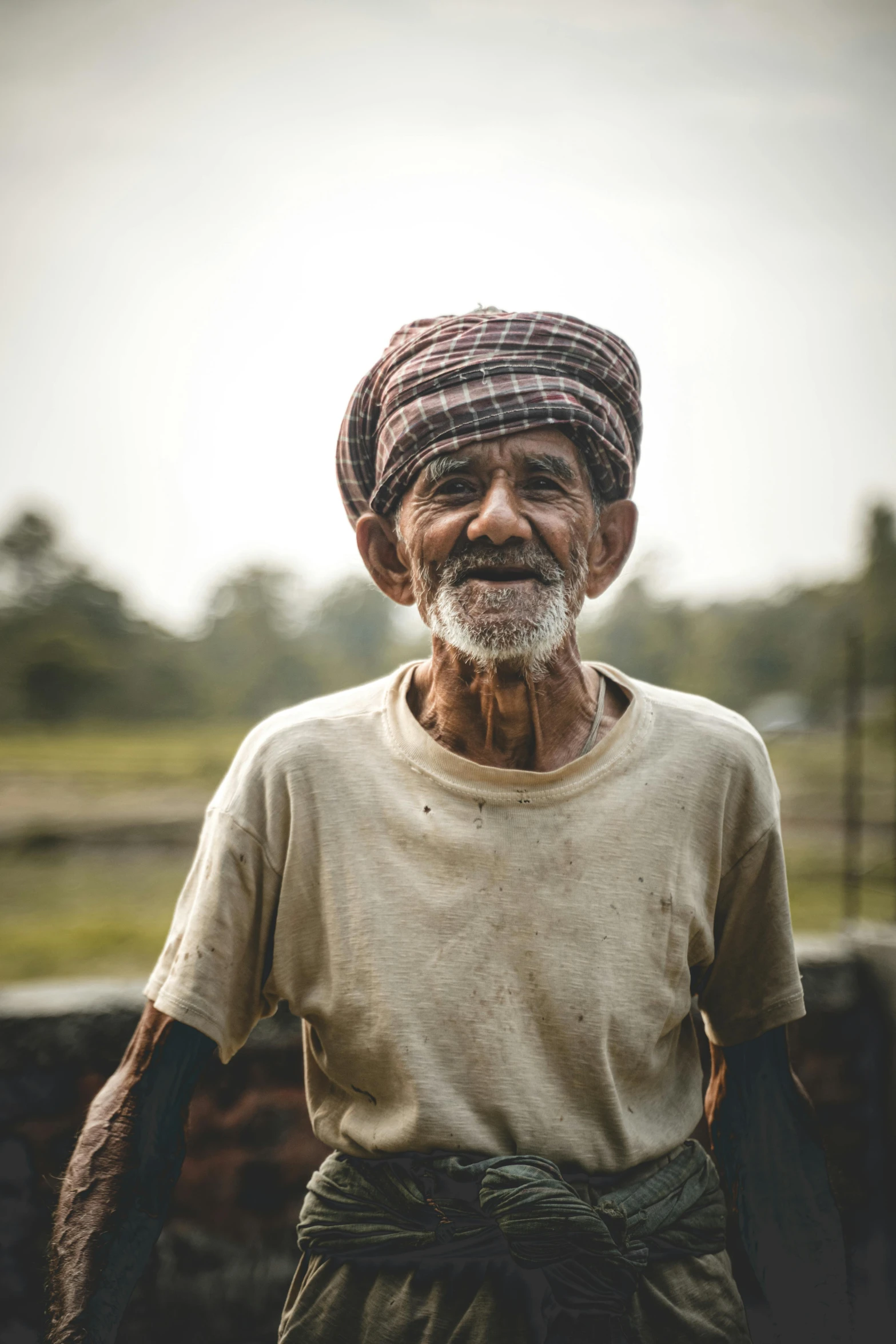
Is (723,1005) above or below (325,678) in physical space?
above

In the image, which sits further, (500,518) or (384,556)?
(384,556)

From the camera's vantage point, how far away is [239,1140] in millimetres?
2211

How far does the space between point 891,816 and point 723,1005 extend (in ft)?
33.8

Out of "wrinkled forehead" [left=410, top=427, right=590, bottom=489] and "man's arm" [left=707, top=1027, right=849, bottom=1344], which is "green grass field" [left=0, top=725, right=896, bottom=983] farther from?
"wrinkled forehead" [left=410, top=427, right=590, bottom=489]

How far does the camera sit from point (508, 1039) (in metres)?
1.25

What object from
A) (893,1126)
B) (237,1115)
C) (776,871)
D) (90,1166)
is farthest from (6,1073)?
(893,1126)

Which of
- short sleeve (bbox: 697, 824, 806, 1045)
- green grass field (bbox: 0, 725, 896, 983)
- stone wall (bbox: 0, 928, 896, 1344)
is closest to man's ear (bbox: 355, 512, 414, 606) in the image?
short sleeve (bbox: 697, 824, 806, 1045)

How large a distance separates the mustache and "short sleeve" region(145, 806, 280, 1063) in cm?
53

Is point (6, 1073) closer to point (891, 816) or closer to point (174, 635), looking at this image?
point (174, 635)

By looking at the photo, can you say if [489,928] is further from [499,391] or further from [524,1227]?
[499,391]

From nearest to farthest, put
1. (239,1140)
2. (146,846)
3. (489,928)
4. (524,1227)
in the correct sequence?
(524,1227), (489,928), (239,1140), (146,846)

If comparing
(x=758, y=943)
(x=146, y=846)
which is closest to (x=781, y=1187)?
(x=758, y=943)

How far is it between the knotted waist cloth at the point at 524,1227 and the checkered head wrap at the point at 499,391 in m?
1.07

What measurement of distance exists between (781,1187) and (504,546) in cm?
113
